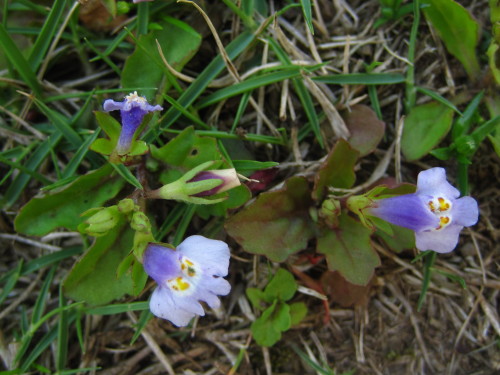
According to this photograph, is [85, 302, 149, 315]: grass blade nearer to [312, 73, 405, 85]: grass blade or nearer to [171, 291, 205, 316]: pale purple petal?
[171, 291, 205, 316]: pale purple petal

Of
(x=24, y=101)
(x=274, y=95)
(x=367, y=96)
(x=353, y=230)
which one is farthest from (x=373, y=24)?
(x=24, y=101)

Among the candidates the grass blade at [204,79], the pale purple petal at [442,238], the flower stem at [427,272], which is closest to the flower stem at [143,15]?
the grass blade at [204,79]

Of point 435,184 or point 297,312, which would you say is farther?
point 297,312

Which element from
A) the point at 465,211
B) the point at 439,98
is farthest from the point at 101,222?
the point at 439,98

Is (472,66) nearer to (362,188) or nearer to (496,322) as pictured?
(362,188)

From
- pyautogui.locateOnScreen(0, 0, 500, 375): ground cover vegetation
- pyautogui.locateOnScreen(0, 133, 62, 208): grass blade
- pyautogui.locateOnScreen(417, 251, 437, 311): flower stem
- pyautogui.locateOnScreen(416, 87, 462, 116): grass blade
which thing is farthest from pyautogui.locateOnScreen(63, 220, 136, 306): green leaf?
pyautogui.locateOnScreen(416, 87, 462, 116): grass blade

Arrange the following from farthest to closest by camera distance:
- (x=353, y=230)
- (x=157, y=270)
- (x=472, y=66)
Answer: (x=472, y=66) → (x=353, y=230) → (x=157, y=270)

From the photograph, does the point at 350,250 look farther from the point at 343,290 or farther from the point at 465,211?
the point at 465,211
